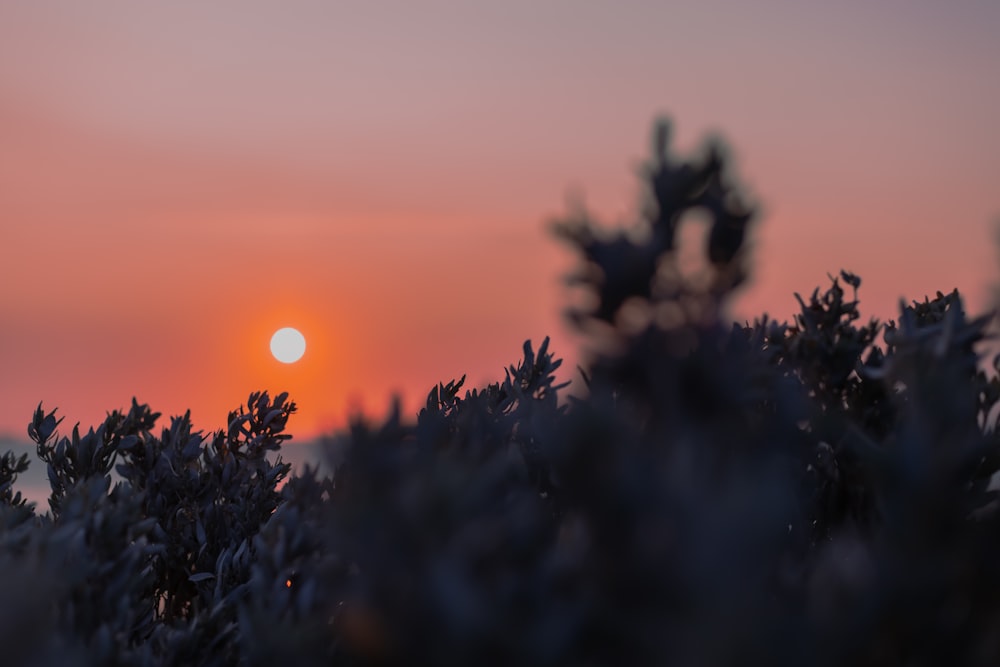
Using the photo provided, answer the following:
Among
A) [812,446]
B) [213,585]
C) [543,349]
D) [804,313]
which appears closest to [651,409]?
[812,446]

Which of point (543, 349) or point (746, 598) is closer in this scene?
point (746, 598)

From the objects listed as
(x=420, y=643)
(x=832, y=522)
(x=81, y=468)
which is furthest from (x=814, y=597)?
(x=81, y=468)

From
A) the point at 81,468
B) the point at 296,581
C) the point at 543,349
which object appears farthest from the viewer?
the point at 81,468

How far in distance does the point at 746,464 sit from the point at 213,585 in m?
5.22

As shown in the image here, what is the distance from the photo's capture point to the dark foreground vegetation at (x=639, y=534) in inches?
84.4

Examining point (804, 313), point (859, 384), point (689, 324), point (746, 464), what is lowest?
point (746, 464)

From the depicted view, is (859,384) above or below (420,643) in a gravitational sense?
above

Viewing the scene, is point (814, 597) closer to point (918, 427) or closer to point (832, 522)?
point (918, 427)

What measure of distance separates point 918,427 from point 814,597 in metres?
0.66

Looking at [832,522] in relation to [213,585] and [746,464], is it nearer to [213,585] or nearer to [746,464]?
[746,464]

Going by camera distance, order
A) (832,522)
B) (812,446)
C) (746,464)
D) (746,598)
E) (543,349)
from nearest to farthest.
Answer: (746,598) → (746,464) → (812,446) → (832,522) → (543,349)

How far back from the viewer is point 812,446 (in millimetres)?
4469

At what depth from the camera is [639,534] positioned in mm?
2162

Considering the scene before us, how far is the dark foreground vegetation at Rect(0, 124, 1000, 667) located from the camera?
214 centimetres
